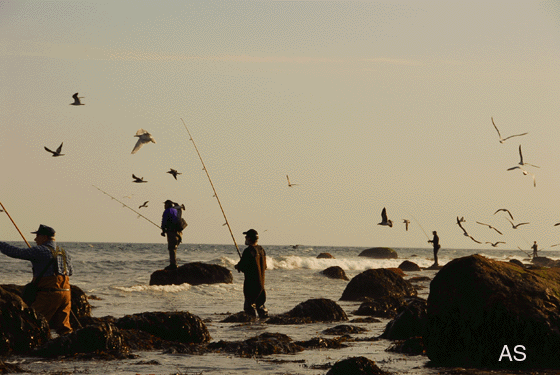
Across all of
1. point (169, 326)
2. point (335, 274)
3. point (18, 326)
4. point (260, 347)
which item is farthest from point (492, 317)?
point (335, 274)

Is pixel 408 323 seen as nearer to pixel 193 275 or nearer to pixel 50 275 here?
pixel 50 275

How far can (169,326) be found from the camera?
9.18 metres

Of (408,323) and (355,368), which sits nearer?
(355,368)

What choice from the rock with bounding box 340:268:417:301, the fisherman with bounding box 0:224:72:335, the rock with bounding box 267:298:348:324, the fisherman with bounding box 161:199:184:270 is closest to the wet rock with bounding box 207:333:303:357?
the fisherman with bounding box 0:224:72:335

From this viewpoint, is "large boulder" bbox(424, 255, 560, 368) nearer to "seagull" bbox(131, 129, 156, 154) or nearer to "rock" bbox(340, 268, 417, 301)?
"rock" bbox(340, 268, 417, 301)

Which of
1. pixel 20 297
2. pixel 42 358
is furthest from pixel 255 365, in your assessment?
pixel 20 297

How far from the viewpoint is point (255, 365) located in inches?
293

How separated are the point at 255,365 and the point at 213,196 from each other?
8.24 meters

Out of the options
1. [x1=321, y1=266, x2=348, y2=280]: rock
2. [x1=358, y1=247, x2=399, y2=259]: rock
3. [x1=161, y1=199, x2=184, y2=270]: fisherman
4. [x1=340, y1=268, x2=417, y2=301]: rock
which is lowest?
[x1=358, y1=247, x2=399, y2=259]: rock

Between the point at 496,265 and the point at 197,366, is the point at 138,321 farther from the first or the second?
the point at 496,265

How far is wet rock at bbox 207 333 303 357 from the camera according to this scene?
26.9 ft

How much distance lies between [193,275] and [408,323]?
1137 centimetres

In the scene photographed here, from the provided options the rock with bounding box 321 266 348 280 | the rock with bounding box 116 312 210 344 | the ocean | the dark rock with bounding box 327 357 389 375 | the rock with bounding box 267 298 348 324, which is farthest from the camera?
the rock with bounding box 321 266 348 280

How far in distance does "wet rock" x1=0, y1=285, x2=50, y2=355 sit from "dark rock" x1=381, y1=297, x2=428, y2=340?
15.6 ft
